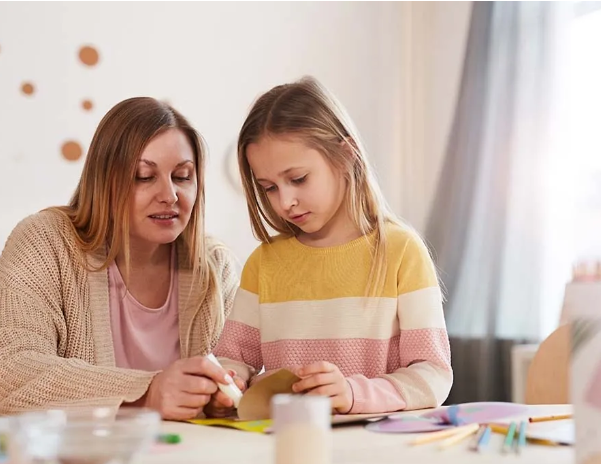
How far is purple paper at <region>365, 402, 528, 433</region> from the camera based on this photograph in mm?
1008

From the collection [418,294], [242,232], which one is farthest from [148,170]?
[242,232]

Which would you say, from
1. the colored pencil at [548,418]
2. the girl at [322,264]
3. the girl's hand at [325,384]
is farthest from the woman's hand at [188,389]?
the colored pencil at [548,418]

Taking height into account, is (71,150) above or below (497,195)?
above

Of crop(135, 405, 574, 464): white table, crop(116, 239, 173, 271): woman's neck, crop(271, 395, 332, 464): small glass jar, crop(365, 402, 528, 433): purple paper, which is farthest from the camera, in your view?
crop(116, 239, 173, 271): woman's neck

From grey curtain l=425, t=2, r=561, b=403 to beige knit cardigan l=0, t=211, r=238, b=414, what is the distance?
5.12 ft

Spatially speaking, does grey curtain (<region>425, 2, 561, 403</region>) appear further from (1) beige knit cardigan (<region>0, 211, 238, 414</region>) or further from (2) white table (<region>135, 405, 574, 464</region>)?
(2) white table (<region>135, 405, 574, 464</region>)

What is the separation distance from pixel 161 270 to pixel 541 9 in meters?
1.96

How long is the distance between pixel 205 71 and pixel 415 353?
91.4 inches

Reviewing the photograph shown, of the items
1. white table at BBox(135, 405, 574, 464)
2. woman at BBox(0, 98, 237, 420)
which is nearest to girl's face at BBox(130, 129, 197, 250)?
woman at BBox(0, 98, 237, 420)

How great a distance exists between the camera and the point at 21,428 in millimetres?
617

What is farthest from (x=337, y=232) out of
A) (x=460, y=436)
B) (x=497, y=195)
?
(x=497, y=195)

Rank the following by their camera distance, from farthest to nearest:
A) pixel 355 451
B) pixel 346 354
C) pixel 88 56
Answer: pixel 88 56 < pixel 346 354 < pixel 355 451

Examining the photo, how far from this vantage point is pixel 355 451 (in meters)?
0.89

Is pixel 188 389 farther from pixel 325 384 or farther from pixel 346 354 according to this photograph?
pixel 346 354
